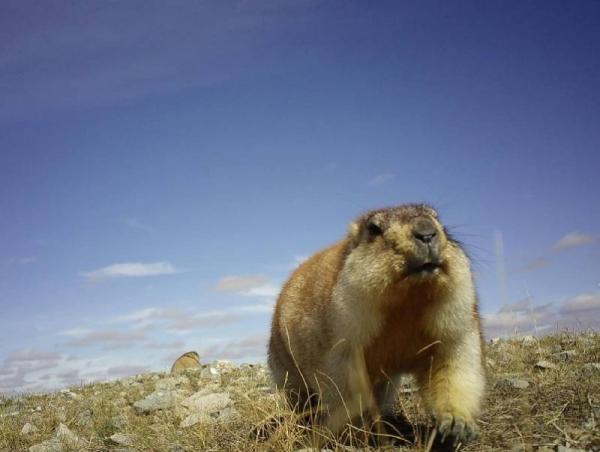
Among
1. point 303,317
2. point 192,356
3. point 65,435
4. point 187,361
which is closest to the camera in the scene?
point 303,317

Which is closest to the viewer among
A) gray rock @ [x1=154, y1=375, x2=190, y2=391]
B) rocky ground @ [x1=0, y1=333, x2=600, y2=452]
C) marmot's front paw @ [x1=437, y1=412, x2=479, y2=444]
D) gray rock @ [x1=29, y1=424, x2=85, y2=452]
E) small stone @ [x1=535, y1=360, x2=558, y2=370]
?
marmot's front paw @ [x1=437, y1=412, x2=479, y2=444]

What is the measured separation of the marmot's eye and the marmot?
0.01 m

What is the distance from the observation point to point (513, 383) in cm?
758

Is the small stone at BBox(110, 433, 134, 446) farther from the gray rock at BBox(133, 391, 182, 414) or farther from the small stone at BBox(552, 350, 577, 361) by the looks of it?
the small stone at BBox(552, 350, 577, 361)

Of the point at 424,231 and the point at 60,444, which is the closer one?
the point at 424,231

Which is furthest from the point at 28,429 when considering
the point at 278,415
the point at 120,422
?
the point at 278,415

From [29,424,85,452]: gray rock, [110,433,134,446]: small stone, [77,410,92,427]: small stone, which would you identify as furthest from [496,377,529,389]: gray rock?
[77,410,92,427]: small stone

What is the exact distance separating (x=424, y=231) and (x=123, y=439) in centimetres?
469

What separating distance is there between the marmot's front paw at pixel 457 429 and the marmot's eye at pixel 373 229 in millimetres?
1714

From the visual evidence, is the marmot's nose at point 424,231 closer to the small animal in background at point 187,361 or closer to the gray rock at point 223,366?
the gray rock at point 223,366

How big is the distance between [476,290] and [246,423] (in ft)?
9.16

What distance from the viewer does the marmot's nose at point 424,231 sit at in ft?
17.1

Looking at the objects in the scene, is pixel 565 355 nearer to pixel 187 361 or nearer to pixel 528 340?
pixel 528 340

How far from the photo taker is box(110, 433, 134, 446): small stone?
23.3 ft
